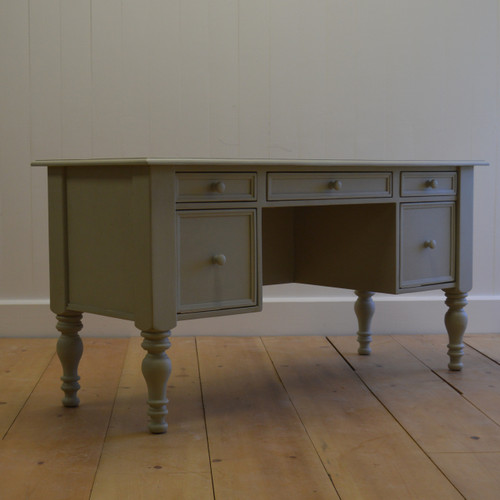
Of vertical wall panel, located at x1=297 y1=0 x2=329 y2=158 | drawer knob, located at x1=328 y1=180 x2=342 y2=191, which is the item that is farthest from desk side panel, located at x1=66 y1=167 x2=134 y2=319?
vertical wall panel, located at x1=297 y1=0 x2=329 y2=158

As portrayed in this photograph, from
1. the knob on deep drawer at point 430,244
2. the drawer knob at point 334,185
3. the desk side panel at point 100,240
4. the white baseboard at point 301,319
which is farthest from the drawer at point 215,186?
the white baseboard at point 301,319

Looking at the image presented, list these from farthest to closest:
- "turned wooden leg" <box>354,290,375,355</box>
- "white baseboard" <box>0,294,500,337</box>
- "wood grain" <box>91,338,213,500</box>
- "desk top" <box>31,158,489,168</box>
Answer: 1. "white baseboard" <box>0,294,500,337</box>
2. "turned wooden leg" <box>354,290,375,355</box>
3. "desk top" <box>31,158,489,168</box>
4. "wood grain" <box>91,338,213,500</box>

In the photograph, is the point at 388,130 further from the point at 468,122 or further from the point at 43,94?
the point at 43,94

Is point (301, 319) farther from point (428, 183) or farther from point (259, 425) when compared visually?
point (259, 425)

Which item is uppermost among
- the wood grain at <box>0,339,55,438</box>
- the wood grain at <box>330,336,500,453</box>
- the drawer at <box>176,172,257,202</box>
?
the drawer at <box>176,172,257,202</box>

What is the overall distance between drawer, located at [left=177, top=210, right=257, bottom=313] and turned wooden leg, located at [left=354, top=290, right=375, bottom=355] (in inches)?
37.8

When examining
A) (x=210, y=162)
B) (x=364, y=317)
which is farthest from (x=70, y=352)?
(x=364, y=317)

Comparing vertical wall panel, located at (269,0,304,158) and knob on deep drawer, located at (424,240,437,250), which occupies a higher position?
vertical wall panel, located at (269,0,304,158)

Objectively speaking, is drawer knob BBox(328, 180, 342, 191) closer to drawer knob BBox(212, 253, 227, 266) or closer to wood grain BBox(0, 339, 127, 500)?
drawer knob BBox(212, 253, 227, 266)

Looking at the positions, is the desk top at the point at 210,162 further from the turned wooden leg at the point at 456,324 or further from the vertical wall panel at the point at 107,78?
the vertical wall panel at the point at 107,78

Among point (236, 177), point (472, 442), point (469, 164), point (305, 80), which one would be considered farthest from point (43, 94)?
point (472, 442)

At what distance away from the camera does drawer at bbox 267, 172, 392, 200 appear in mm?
2291

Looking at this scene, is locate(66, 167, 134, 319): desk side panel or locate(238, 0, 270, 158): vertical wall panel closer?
locate(66, 167, 134, 319): desk side panel

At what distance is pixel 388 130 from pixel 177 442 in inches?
75.9
